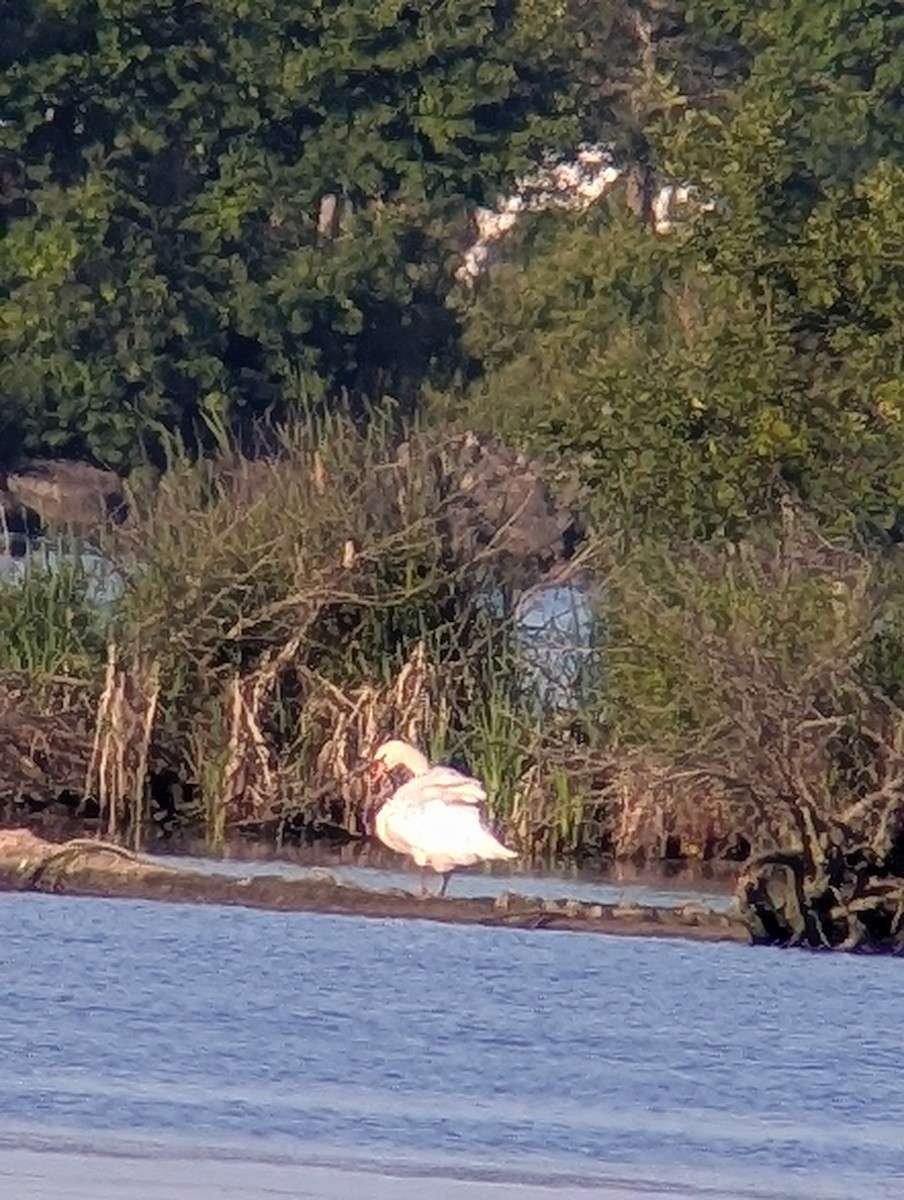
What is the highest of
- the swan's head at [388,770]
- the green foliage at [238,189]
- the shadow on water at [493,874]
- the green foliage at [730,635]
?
the green foliage at [238,189]

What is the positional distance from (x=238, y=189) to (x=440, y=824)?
1268 inches

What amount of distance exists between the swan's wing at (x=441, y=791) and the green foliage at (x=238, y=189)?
2843 centimetres

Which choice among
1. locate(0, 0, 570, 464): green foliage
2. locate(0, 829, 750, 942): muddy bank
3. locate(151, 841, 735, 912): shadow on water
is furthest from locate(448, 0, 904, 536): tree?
locate(0, 0, 570, 464): green foliage

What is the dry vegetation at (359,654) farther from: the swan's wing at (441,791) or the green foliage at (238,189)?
the green foliage at (238,189)

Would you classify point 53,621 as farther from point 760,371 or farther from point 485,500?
point 760,371

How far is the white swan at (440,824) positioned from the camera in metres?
19.5

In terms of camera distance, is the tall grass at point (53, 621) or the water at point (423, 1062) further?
the tall grass at point (53, 621)

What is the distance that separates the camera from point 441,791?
1973cm

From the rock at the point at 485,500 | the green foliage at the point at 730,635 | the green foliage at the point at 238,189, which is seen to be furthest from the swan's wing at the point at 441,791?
the green foliage at the point at 238,189

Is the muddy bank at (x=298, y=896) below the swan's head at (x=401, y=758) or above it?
below

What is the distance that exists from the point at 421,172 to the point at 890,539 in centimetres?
2830

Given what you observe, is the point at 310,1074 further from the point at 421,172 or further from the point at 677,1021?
the point at 421,172

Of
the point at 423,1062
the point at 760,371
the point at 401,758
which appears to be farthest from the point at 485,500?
the point at 423,1062

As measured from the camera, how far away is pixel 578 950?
59.2ft
